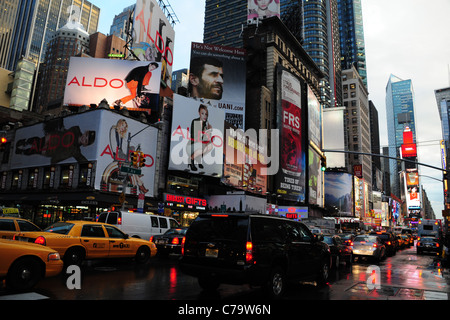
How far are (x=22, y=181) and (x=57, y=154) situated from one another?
25.8 ft

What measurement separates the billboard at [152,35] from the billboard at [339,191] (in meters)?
64.2

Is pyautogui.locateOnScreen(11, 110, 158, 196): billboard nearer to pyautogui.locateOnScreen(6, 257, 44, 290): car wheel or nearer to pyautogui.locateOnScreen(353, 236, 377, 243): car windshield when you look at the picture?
pyautogui.locateOnScreen(353, 236, 377, 243): car windshield

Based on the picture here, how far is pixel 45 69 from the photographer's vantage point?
543 feet

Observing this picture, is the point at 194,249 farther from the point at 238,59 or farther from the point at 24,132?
the point at 238,59

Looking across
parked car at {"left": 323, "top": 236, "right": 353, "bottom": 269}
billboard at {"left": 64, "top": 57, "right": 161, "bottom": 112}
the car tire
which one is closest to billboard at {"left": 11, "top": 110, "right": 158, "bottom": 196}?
billboard at {"left": 64, "top": 57, "right": 161, "bottom": 112}

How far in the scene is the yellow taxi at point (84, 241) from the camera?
10.5m

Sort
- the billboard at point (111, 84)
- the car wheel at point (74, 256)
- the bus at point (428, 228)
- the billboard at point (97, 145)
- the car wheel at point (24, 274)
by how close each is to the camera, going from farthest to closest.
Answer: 1. the billboard at point (111, 84)
2. the bus at point (428, 228)
3. the billboard at point (97, 145)
4. the car wheel at point (74, 256)
5. the car wheel at point (24, 274)

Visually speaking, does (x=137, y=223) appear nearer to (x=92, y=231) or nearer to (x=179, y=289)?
(x=92, y=231)

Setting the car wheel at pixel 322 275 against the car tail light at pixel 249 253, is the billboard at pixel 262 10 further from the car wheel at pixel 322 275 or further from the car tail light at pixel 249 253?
the car tail light at pixel 249 253

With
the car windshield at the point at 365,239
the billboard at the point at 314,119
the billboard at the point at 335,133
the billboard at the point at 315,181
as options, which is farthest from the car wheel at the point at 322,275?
the billboard at the point at 335,133

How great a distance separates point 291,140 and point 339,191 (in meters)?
41.4

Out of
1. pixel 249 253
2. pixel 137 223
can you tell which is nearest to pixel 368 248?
pixel 137 223

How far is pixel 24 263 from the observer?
753 cm

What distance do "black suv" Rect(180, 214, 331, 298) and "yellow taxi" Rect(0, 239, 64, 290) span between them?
3.14 meters
